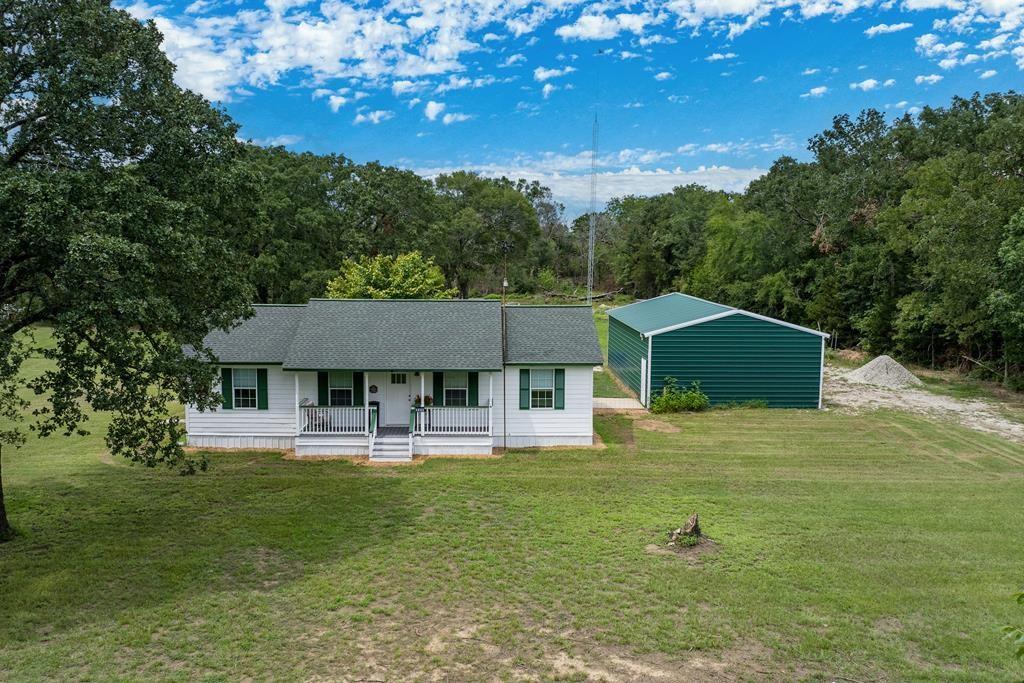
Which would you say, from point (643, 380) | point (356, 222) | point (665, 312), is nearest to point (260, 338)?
point (643, 380)

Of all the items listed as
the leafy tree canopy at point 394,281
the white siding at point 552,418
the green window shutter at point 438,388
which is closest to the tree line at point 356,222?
the leafy tree canopy at point 394,281

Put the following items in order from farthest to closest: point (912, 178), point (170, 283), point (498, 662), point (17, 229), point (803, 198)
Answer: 1. point (803, 198)
2. point (912, 178)
3. point (170, 283)
4. point (17, 229)
5. point (498, 662)

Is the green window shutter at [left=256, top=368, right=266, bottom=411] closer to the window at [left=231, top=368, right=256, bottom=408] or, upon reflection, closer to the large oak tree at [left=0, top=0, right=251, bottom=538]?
the window at [left=231, top=368, right=256, bottom=408]

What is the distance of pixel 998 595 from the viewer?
30.2 feet

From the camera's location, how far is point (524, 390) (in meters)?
17.9

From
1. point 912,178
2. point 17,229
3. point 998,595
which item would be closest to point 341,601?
point 17,229


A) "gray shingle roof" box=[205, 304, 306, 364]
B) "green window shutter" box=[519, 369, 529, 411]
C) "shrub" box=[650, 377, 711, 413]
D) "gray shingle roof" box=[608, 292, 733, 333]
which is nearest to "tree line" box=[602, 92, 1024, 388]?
"gray shingle roof" box=[608, 292, 733, 333]

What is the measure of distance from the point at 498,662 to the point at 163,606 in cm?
459

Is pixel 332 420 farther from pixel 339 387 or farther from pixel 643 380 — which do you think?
pixel 643 380

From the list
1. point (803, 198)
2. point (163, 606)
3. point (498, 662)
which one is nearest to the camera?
point (498, 662)

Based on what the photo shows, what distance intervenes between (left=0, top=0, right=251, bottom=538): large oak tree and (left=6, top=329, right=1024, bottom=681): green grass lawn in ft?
7.61

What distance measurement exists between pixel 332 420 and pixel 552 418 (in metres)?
5.66

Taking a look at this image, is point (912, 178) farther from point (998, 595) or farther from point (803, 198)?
point (998, 595)

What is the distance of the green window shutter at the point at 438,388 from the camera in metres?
17.6
